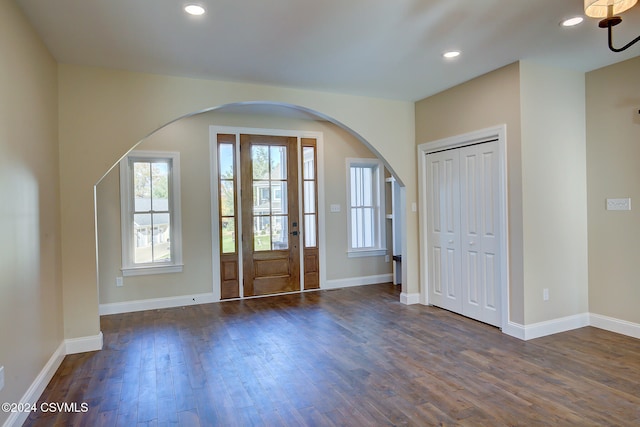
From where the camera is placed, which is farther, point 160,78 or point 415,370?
point 160,78

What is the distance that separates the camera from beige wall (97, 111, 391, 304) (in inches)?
189

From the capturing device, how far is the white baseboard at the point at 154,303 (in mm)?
4804

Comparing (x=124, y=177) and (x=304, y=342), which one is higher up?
(x=124, y=177)

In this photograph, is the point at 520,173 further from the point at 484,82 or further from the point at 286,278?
the point at 286,278

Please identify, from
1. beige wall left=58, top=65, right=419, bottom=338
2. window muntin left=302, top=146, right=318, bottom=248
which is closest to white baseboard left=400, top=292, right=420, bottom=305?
window muntin left=302, top=146, right=318, bottom=248

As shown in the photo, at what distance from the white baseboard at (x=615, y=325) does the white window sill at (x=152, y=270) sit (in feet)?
16.1

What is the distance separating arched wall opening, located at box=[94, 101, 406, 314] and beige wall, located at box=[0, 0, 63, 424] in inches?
50.4

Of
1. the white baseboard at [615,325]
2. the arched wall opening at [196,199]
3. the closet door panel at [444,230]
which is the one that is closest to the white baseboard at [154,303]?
the arched wall opening at [196,199]

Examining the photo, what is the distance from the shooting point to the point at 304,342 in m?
3.68

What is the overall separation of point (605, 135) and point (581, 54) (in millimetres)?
886

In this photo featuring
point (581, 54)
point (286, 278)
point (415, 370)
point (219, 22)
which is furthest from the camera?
point (286, 278)

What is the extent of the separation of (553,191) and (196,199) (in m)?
4.28

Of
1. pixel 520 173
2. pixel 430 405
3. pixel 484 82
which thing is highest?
pixel 484 82

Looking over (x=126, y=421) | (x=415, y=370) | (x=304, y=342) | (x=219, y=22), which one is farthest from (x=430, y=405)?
(x=219, y=22)
